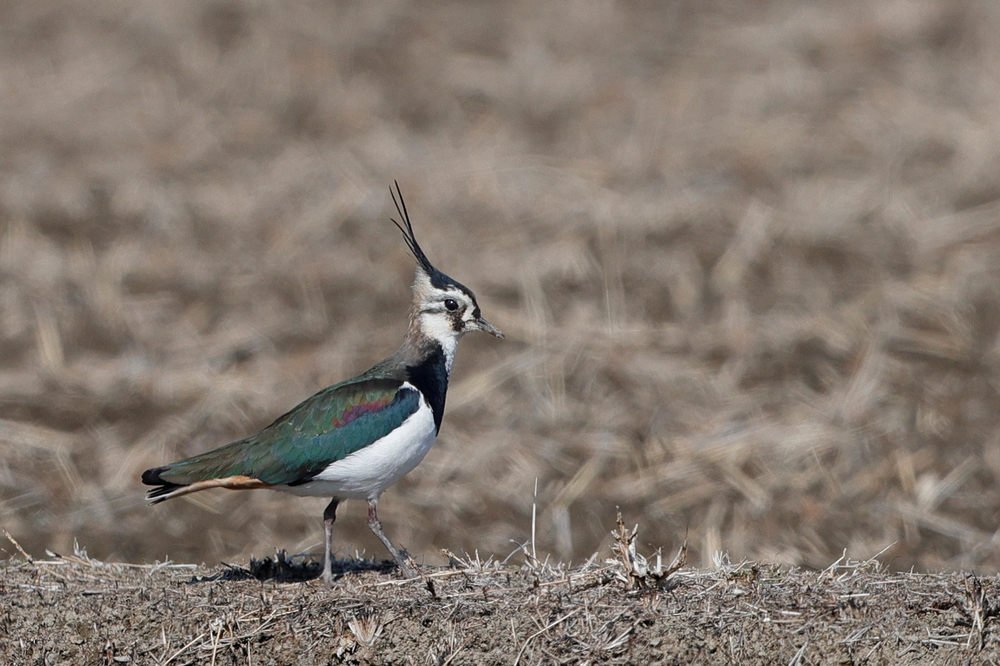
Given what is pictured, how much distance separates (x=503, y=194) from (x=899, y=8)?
284 inches

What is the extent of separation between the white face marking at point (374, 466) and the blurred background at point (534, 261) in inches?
53.6

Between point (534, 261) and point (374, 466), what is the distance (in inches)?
235

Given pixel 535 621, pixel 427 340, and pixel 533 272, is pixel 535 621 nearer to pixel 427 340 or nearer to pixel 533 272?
pixel 427 340

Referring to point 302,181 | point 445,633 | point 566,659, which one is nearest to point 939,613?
point 566,659

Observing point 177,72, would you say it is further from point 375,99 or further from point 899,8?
point 899,8

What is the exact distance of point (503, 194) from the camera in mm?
13406

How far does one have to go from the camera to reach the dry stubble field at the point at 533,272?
356 inches

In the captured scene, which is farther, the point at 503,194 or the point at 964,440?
the point at 503,194

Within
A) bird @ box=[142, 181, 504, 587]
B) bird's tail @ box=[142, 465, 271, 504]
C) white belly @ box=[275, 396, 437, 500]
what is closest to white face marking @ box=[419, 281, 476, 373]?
bird @ box=[142, 181, 504, 587]

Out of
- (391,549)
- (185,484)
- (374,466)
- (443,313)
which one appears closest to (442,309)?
(443,313)

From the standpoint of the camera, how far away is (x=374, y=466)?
6.55 metres

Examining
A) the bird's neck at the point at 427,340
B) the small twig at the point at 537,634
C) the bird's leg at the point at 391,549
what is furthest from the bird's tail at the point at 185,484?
the small twig at the point at 537,634

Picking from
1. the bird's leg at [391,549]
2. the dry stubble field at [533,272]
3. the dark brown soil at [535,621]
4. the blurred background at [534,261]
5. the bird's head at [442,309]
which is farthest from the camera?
the blurred background at [534,261]

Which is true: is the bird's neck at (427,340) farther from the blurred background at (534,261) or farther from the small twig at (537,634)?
the small twig at (537,634)
